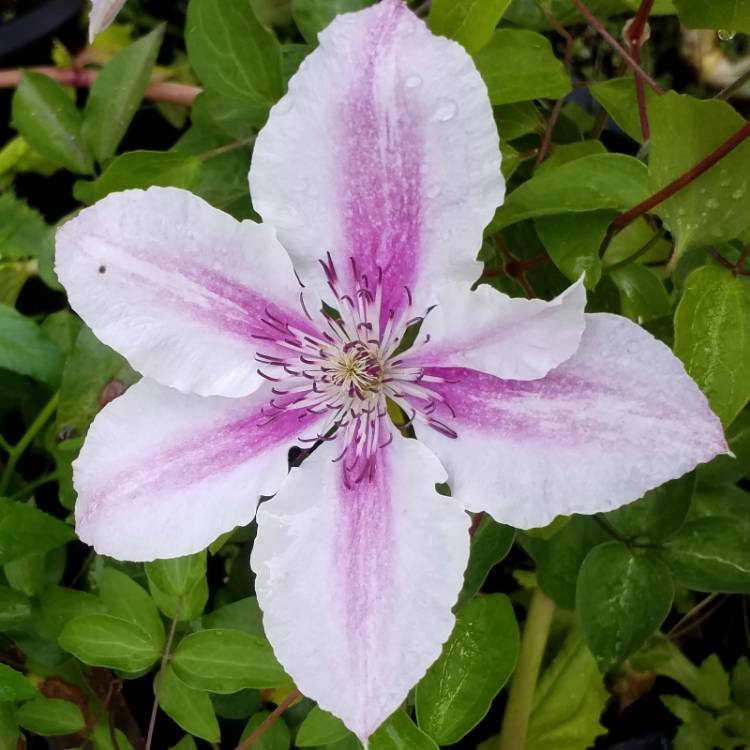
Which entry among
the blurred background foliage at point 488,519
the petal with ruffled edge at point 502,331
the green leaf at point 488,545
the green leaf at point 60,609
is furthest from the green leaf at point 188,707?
the petal with ruffled edge at point 502,331

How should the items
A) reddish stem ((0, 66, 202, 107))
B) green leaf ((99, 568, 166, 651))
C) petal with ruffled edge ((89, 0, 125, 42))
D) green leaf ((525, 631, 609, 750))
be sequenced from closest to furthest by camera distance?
petal with ruffled edge ((89, 0, 125, 42))
green leaf ((99, 568, 166, 651))
green leaf ((525, 631, 609, 750))
reddish stem ((0, 66, 202, 107))

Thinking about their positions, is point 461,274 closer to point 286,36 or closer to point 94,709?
point 94,709

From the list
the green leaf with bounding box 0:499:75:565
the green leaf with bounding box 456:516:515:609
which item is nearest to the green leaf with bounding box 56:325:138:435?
the green leaf with bounding box 0:499:75:565

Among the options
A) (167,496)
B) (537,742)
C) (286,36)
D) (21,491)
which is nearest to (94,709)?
(21,491)

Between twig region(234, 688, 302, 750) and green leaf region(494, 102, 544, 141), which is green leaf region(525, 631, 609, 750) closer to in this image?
twig region(234, 688, 302, 750)

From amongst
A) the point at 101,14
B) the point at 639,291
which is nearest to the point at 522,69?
the point at 639,291

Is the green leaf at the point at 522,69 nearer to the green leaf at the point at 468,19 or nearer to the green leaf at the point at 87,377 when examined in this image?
the green leaf at the point at 468,19

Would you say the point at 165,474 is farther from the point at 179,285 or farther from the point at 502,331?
the point at 502,331
